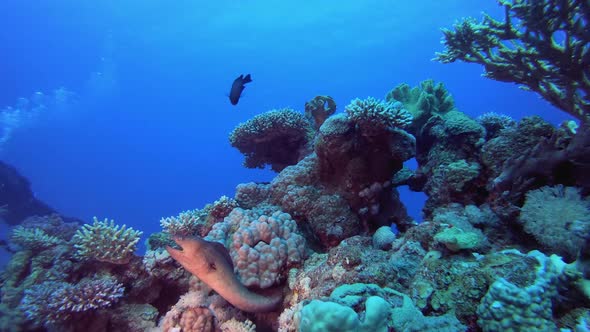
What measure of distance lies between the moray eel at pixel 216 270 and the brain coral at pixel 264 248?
7.0 inches

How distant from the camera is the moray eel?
11.8 feet

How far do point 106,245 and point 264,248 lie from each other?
8.63ft

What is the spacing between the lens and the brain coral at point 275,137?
7.31m

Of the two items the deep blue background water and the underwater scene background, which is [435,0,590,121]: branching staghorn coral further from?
the deep blue background water

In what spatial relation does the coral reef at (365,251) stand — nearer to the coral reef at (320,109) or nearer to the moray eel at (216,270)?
the moray eel at (216,270)

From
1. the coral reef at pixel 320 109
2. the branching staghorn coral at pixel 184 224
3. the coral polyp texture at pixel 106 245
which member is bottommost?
the coral polyp texture at pixel 106 245

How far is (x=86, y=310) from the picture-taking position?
12.7 ft

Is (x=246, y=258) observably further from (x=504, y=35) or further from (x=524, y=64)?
(x=504, y=35)

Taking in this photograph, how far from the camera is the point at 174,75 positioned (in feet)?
348

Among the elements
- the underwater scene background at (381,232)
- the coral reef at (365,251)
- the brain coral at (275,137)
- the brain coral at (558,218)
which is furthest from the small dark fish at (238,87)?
the brain coral at (558,218)

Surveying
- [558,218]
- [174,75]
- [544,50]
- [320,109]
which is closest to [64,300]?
[558,218]

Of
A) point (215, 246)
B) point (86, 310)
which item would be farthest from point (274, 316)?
point (86, 310)

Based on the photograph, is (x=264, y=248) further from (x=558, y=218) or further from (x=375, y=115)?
(x=558, y=218)

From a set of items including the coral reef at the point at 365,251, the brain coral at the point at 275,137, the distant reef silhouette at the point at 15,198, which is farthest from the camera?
the distant reef silhouette at the point at 15,198
